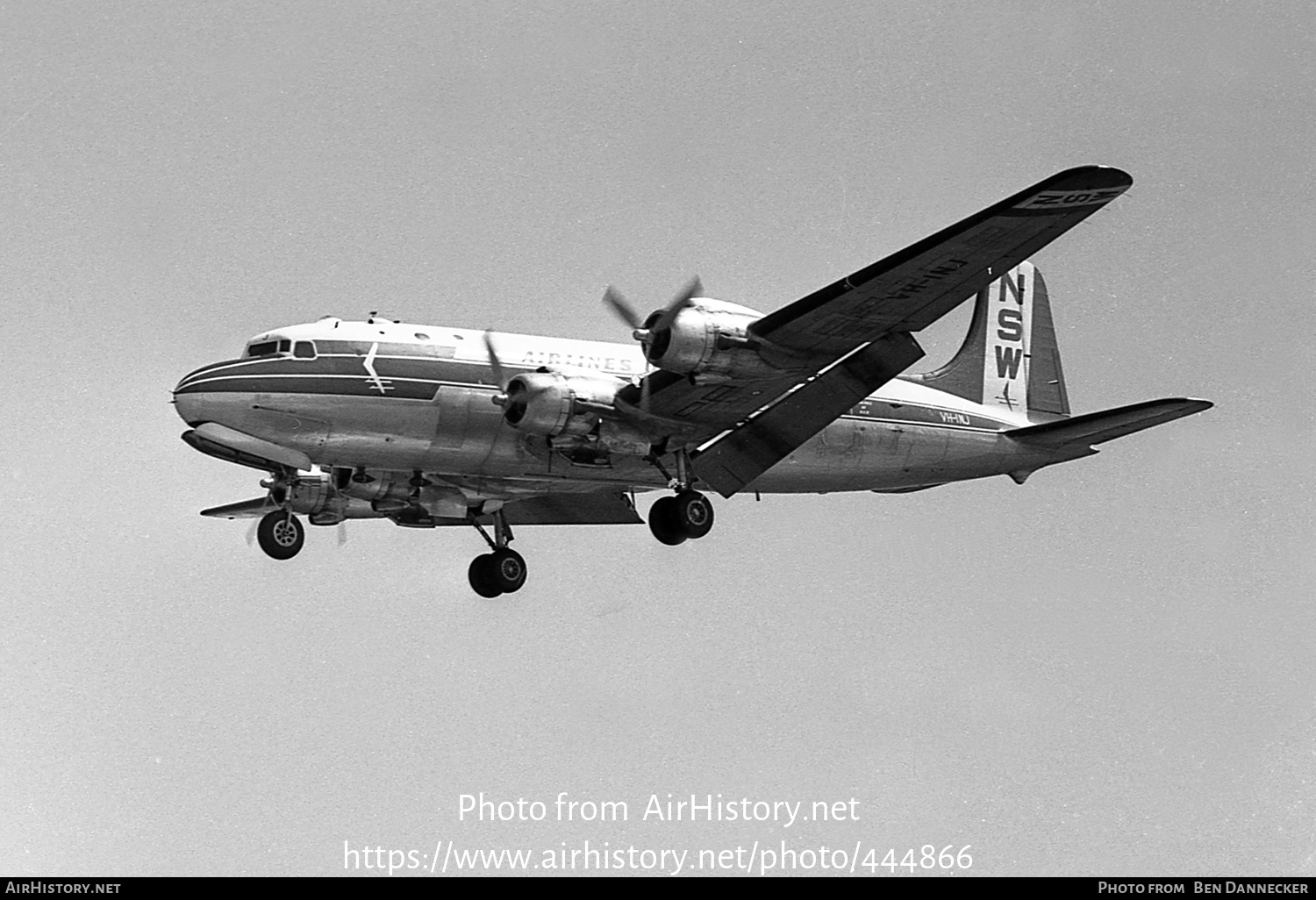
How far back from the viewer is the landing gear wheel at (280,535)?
28.8 metres

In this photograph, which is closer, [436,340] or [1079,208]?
[1079,208]

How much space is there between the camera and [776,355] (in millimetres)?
26391

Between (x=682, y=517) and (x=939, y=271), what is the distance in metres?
6.25

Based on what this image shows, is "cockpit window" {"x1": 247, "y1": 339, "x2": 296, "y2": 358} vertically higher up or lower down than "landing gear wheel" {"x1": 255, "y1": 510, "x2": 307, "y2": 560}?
higher up

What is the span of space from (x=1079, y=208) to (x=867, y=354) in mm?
4615

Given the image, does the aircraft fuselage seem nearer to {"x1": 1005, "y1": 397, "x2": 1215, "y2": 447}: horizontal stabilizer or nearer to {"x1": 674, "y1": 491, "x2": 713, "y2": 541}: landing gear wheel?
{"x1": 674, "y1": 491, "x2": 713, "y2": 541}: landing gear wheel

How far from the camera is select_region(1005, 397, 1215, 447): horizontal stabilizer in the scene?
27.7 meters

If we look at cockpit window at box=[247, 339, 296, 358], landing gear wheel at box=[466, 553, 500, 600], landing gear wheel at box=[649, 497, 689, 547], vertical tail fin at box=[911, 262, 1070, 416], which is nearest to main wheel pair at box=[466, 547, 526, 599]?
landing gear wheel at box=[466, 553, 500, 600]

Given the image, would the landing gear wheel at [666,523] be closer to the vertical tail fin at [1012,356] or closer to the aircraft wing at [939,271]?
the aircraft wing at [939,271]

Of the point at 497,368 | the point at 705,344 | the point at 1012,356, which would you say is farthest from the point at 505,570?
the point at 1012,356
